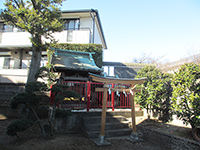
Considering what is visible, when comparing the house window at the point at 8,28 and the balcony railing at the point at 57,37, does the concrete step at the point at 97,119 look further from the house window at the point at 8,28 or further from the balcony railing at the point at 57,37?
the house window at the point at 8,28

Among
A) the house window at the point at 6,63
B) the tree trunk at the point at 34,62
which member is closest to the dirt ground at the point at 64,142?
A: the tree trunk at the point at 34,62

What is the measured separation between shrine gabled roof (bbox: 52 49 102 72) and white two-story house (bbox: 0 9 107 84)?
2.83m

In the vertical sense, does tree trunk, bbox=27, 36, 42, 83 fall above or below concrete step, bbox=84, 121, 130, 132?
above

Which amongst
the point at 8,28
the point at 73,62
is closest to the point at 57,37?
the point at 73,62

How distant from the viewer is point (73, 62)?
9.50m

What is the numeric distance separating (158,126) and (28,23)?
26.0 feet

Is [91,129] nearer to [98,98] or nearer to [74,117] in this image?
[74,117]

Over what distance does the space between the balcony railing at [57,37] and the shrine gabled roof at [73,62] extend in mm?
2733

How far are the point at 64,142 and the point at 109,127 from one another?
80.5 inches

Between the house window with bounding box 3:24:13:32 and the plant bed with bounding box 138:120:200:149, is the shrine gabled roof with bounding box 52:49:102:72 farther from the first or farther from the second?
the house window with bounding box 3:24:13:32

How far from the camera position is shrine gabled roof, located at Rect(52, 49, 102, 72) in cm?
848

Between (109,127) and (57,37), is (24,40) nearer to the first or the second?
(57,37)

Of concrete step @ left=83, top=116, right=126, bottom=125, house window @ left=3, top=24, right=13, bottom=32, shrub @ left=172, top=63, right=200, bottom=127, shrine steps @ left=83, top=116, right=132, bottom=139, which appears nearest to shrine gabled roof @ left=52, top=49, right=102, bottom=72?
concrete step @ left=83, top=116, right=126, bottom=125

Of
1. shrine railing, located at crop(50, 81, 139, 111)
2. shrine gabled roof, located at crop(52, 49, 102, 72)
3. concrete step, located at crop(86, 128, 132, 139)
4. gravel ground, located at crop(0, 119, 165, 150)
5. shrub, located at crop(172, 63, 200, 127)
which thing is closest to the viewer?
gravel ground, located at crop(0, 119, 165, 150)
